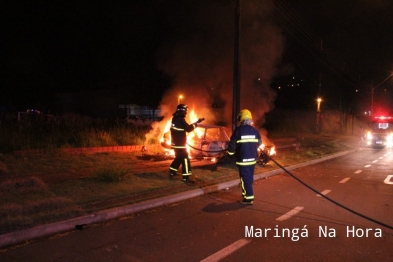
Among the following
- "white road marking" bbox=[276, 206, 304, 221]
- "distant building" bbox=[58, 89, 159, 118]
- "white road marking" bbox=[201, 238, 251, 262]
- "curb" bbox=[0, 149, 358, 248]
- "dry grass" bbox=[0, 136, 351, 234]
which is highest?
"distant building" bbox=[58, 89, 159, 118]

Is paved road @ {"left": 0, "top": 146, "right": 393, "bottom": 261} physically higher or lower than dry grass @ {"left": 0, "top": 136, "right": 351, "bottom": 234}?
lower

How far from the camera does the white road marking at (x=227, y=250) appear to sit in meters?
4.20

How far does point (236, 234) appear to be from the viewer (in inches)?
199

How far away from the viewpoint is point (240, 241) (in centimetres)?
477

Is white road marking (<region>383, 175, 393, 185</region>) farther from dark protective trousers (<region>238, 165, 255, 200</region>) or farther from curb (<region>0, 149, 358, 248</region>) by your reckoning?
dark protective trousers (<region>238, 165, 255, 200</region>)

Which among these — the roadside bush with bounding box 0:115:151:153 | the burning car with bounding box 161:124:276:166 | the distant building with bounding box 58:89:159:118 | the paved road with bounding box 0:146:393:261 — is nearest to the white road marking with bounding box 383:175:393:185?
the paved road with bounding box 0:146:393:261

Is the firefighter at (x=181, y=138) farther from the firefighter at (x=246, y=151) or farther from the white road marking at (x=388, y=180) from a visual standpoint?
the white road marking at (x=388, y=180)

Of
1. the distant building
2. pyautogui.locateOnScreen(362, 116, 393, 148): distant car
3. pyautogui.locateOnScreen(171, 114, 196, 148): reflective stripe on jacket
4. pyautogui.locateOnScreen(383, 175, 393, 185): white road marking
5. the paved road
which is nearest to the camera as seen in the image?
the paved road

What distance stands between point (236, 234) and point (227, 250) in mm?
614

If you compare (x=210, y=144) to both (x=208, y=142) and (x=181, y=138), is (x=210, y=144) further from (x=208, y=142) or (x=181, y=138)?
(x=181, y=138)

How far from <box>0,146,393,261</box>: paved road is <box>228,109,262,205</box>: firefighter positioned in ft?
1.29

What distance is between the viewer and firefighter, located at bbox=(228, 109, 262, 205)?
6492 mm

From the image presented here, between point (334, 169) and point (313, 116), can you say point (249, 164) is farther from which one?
point (313, 116)

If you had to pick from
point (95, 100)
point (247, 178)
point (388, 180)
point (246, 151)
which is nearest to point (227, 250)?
point (247, 178)
